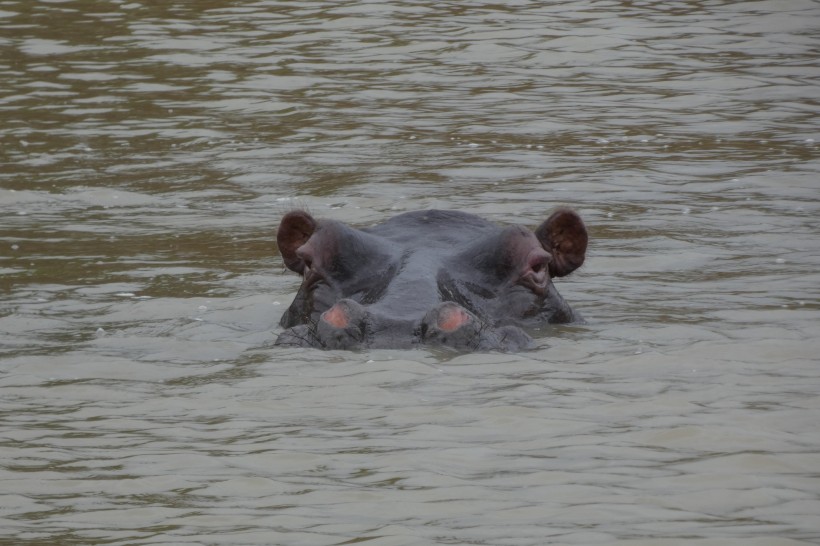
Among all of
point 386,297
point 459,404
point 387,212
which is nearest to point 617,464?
point 459,404

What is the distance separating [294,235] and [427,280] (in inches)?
40.8

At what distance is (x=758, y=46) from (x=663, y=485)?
1340 cm

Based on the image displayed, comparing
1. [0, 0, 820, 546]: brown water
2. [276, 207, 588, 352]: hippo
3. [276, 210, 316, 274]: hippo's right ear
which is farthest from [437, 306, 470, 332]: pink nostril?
[276, 210, 316, 274]: hippo's right ear

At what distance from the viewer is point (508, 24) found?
65.3 feet

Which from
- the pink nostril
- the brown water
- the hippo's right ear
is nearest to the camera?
the brown water

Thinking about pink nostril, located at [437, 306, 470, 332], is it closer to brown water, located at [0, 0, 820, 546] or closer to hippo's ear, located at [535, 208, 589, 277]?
brown water, located at [0, 0, 820, 546]

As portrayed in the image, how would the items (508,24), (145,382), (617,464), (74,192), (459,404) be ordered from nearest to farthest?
1. (617,464)
2. (459,404)
3. (145,382)
4. (74,192)
5. (508,24)

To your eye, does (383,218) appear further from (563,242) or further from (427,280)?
(427,280)

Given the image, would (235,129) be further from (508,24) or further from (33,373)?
(33,373)

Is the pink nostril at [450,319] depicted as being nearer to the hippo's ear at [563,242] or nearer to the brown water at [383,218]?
the brown water at [383,218]

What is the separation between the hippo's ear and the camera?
8523 mm

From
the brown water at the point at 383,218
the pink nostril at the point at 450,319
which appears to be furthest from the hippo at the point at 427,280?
the brown water at the point at 383,218

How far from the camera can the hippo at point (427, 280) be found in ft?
24.7

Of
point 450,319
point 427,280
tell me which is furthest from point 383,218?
point 450,319
